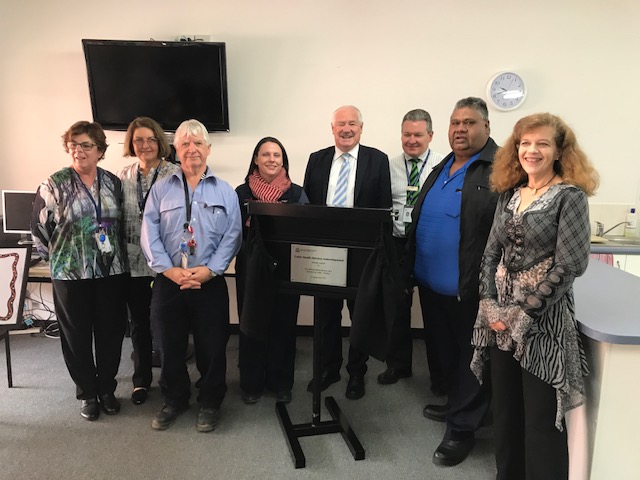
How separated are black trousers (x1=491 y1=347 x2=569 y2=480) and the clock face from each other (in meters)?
2.45

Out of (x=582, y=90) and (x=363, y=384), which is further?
(x=582, y=90)

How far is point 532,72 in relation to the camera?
355 cm

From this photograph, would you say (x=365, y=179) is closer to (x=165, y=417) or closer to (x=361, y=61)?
(x=361, y=61)

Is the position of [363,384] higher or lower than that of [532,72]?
lower

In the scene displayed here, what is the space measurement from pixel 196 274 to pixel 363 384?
52.1 inches

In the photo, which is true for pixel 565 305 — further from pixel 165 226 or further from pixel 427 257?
pixel 165 226

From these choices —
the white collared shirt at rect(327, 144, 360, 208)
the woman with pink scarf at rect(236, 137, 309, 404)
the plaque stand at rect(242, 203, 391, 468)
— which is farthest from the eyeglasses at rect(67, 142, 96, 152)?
the white collared shirt at rect(327, 144, 360, 208)

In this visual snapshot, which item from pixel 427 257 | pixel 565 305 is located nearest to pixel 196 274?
pixel 427 257

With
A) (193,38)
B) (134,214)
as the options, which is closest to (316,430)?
(134,214)

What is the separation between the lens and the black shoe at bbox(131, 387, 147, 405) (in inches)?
106

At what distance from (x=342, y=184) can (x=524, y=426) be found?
155 centimetres

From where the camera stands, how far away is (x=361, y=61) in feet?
11.7

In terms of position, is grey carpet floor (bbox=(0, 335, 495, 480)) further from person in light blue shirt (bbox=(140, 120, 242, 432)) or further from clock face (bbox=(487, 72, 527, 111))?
clock face (bbox=(487, 72, 527, 111))

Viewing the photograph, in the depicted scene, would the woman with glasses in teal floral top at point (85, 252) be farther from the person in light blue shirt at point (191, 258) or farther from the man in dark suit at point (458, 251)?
the man in dark suit at point (458, 251)
